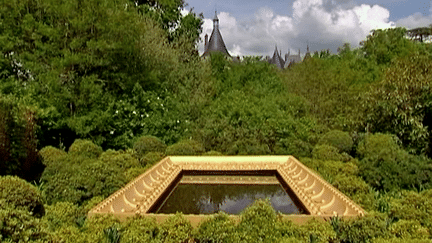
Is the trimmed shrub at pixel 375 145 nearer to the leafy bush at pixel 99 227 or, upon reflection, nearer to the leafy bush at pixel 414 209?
the leafy bush at pixel 414 209

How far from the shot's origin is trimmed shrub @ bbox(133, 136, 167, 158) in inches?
477

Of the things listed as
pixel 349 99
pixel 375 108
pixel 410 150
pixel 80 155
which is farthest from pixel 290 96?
pixel 80 155

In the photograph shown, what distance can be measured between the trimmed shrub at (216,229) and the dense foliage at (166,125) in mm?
16

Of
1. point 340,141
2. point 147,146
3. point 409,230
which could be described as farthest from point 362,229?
point 147,146

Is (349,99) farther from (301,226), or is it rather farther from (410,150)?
(301,226)

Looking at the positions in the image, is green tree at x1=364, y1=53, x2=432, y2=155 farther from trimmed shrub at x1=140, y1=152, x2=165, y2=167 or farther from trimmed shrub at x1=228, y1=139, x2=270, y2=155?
trimmed shrub at x1=140, y1=152, x2=165, y2=167

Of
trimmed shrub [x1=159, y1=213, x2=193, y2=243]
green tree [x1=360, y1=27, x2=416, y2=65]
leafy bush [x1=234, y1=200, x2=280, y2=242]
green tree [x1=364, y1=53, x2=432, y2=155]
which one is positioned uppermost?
green tree [x1=360, y1=27, x2=416, y2=65]

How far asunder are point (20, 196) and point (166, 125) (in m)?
8.49

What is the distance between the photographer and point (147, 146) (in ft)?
40.0

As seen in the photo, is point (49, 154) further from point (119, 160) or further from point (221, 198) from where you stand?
point (221, 198)

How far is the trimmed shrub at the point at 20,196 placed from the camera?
535cm

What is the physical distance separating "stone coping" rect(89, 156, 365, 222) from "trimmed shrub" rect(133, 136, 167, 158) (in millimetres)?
877

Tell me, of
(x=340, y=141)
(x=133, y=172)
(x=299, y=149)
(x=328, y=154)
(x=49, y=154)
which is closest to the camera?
(x=133, y=172)

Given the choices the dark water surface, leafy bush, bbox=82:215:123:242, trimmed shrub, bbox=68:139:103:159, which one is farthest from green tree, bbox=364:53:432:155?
leafy bush, bbox=82:215:123:242
